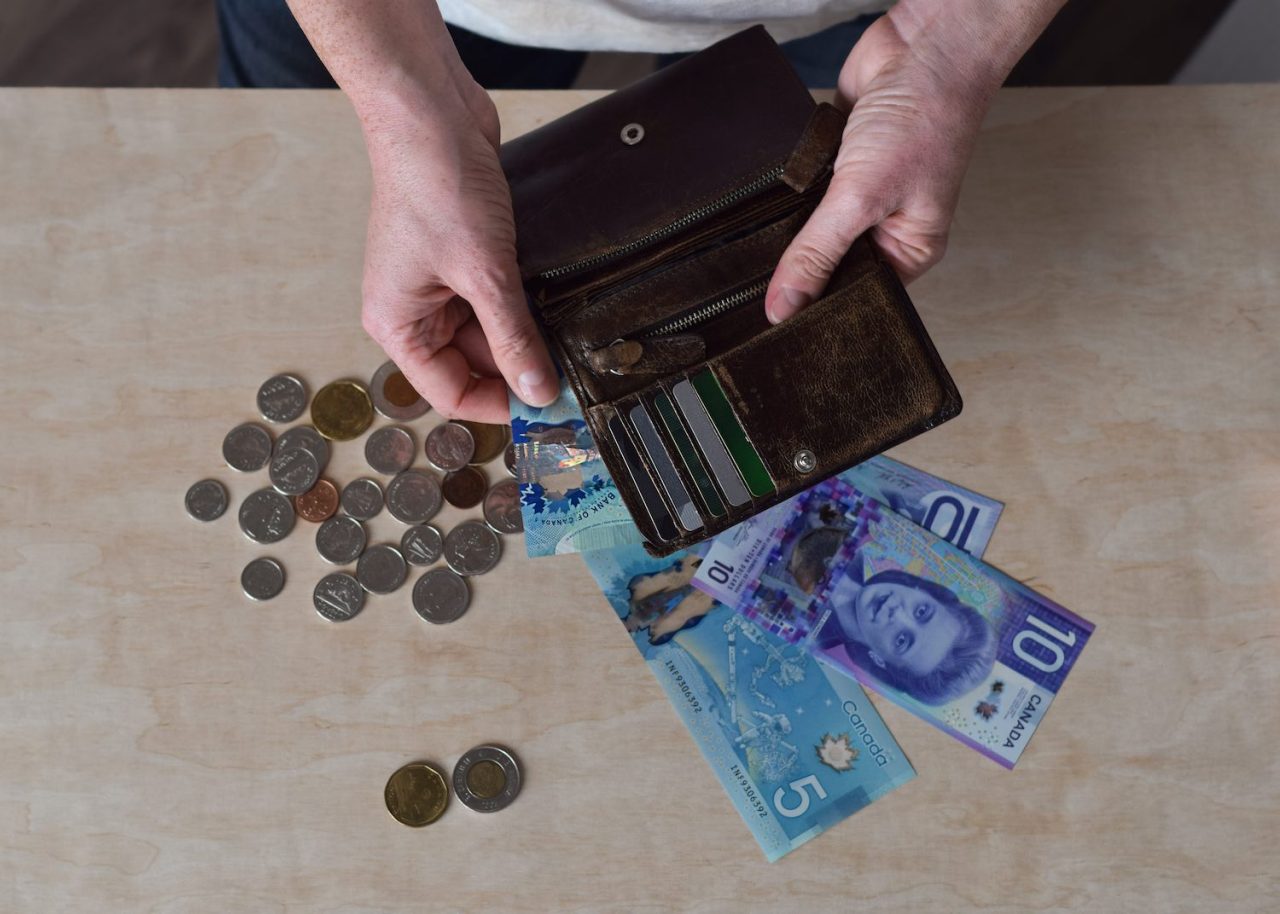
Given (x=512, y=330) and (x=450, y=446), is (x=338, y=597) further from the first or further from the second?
(x=512, y=330)

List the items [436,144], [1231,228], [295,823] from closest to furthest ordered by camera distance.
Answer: [436,144]
[295,823]
[1231,228]

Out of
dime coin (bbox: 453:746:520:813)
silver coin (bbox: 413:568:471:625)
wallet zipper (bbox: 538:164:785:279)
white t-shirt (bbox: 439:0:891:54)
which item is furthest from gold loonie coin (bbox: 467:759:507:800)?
white t-shirt (bbox: 439:0:891:54)

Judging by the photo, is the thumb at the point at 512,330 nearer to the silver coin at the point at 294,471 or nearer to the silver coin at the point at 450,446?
the silver coin at the point at 450,446

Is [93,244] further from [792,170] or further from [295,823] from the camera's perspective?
[792,170]

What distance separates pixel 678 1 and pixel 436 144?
0.34m

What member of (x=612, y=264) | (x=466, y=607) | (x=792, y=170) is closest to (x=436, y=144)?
(x=612, y=264)

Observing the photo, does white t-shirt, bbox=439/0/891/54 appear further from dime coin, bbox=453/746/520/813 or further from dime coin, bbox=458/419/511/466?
dime coin, bbox=453/746/520/813

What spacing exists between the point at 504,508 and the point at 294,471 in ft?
0.74

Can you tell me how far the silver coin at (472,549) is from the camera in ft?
3.22

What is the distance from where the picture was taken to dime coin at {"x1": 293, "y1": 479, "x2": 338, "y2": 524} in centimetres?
101

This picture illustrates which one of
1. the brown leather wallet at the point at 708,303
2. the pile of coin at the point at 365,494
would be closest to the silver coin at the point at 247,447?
the pile of coin at the point at 365,494

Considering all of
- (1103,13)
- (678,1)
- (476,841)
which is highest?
(678,1)

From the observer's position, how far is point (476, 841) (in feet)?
3.03

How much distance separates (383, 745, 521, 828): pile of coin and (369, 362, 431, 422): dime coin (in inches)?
14.0
